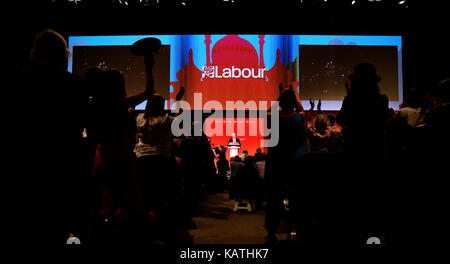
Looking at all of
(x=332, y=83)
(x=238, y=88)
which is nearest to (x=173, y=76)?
(x=238, y=88)

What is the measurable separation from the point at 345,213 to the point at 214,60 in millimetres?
5586

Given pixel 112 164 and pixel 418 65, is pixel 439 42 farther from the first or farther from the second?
pixel 112 164

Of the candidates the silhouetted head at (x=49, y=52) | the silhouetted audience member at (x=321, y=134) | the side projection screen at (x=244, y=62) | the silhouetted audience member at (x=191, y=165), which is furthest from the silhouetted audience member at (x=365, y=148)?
the side projection screen at (x=244, y=62)

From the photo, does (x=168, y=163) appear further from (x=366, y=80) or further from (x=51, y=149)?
(x=366, y=80)

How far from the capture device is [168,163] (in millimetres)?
2678

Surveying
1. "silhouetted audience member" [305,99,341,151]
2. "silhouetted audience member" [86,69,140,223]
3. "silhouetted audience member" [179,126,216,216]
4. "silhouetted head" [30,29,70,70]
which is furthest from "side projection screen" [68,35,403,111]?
"silhouetted head" [30,29,70,70]

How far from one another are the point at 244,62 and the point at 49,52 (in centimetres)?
607

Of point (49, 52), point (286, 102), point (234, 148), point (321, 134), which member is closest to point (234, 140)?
point (234, 148)

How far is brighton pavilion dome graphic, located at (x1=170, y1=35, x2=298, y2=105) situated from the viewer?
7141 mm

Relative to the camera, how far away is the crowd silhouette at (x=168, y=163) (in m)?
1.23

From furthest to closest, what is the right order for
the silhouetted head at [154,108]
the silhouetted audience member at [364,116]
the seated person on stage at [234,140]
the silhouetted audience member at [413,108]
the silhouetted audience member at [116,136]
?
the seated person on stage at [234,140]
the silhouetted audience member at [413,108]
the silhouetted head at [154,108]
the silhouetted audience member at [364,116]
the silhouetted audience member at [116,136]

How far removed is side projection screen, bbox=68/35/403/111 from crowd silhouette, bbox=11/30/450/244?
13.4ft

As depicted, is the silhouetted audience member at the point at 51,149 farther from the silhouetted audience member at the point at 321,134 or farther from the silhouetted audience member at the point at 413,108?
the silhouetted audience member at the point at 413,108

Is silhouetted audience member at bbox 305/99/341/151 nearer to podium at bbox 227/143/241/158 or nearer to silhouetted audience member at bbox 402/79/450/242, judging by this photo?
silhouetted audience member at bbox 402/79/450/242
